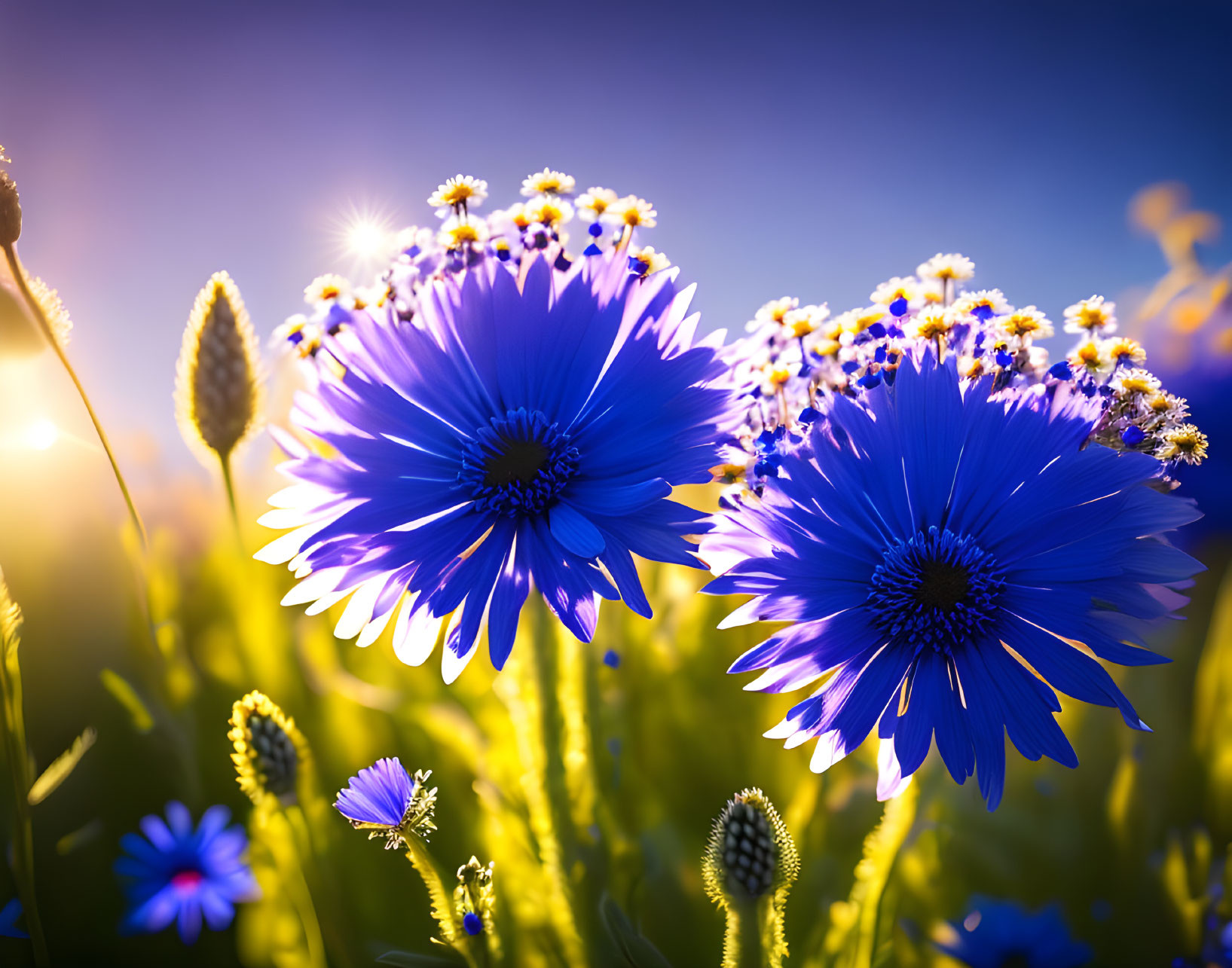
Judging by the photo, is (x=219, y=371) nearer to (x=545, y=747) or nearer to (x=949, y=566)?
(x=545, y=747)

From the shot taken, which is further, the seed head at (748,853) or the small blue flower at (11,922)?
the small blue flower at (11,922)

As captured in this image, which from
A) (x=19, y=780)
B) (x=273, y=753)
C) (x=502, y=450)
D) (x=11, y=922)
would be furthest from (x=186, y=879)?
(x=502, y=450)

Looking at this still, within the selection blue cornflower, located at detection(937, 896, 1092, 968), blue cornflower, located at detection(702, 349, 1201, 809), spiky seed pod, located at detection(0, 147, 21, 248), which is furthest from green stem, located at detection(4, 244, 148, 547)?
blue cornflower, located at detection(937, 896, 1092, 968)

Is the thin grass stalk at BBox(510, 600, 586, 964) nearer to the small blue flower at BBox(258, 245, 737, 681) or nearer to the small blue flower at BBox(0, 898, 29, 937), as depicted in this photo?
the small blue flower at BBox(258, 245, 737, 681)

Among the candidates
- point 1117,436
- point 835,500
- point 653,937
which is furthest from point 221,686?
point 1117,436

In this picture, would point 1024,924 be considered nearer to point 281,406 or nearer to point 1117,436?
point 1117,436

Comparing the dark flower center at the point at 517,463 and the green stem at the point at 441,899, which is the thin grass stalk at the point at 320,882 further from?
the dark flower center at the point at 517,463

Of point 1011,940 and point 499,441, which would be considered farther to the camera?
point 1011,940

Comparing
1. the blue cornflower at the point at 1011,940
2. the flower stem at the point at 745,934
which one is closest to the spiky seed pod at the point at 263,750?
the flower stem at the point at 745,934

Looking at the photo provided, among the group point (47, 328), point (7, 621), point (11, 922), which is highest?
point (47, 328)
